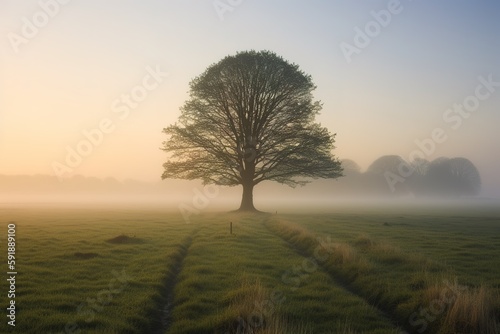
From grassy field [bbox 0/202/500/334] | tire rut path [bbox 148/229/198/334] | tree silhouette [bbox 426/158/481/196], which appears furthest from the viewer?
tree silhouette [bbox 426/158/481/196]

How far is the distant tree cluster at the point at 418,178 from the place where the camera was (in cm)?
16550

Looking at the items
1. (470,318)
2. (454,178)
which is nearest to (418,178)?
(454,178)

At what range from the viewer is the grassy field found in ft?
36.1

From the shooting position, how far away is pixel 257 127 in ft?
165

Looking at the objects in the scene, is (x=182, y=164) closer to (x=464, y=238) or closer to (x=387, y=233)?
(x=387, y=233)

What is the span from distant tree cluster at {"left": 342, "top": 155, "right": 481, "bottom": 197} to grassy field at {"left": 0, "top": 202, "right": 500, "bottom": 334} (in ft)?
473

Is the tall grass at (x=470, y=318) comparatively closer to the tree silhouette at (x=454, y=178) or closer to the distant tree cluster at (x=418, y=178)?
the distant tree cluster at (x=418, y=178)

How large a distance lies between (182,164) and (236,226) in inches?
734

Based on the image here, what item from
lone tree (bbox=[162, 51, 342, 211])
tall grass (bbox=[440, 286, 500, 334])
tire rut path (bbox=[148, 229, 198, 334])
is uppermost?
lone tree (bbox=[162, 51, 342, 211])

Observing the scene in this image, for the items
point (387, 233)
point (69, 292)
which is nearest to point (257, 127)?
point (387, 233)
